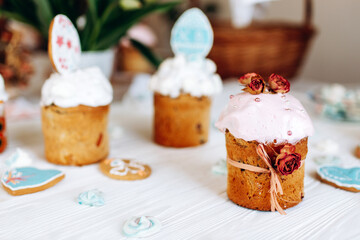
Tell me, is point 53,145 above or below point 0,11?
below

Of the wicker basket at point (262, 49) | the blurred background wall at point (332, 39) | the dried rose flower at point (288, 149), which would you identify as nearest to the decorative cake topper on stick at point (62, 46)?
the dried rose flower at point (288, 149)

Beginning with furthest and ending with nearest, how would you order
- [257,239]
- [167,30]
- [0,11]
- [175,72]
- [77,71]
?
[167,30] → [0,11] → [175,72] → [77,71] → [257,239]

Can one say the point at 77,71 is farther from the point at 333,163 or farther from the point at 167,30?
the point at 167,30

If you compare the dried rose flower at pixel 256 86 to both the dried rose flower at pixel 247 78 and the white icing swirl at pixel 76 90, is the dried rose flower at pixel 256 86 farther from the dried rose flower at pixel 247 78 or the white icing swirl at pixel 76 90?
the white icing swirl at pixel 76 90

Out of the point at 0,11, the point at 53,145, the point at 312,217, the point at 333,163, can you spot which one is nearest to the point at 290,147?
the point at 312,217

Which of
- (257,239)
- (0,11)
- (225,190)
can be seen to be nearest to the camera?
(257,239)

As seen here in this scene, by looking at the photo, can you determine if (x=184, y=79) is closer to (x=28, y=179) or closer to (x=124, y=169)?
(x=124, y=169)
